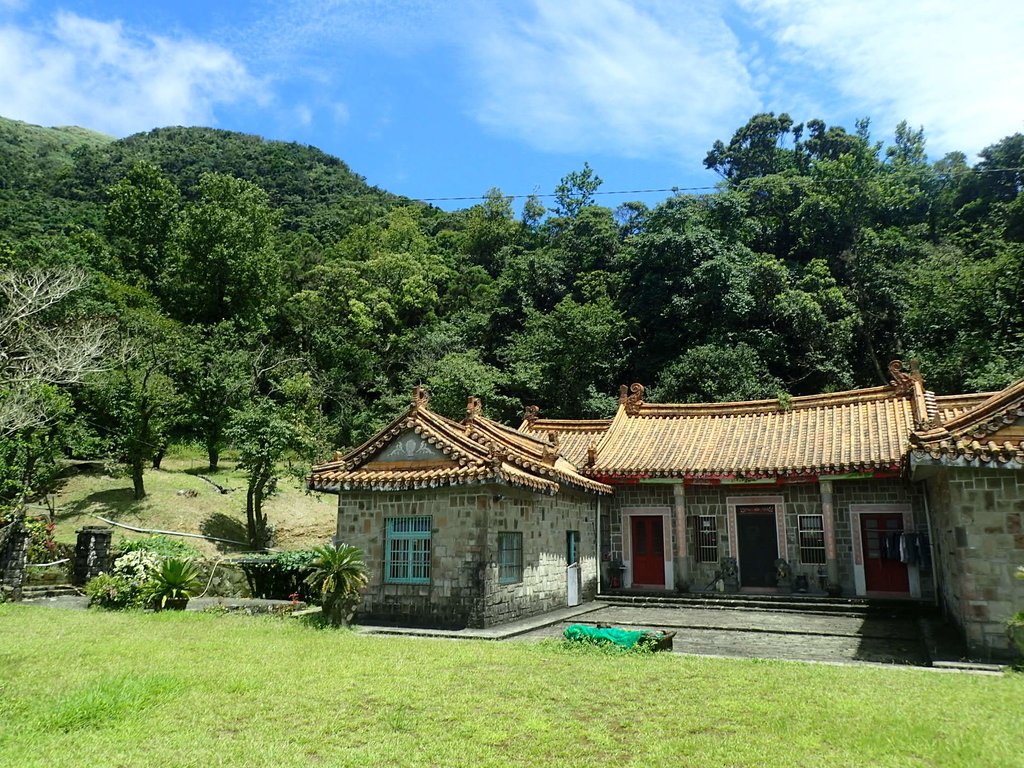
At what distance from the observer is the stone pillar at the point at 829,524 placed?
16.6 meters

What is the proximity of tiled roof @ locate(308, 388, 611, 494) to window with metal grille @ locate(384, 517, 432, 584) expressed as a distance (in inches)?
34.0

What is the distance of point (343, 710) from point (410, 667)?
6.85 ft

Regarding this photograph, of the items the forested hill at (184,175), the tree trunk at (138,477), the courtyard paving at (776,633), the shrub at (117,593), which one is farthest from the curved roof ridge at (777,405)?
the forested hill at (184,175)

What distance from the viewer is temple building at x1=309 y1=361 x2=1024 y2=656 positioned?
394 inches

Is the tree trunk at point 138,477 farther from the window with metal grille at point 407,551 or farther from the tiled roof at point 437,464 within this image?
the window with metal grille at point 407,551

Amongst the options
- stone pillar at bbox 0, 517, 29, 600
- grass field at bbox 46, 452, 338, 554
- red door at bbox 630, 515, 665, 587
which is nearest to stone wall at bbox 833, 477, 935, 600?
red door at bbox 630, 515, 665, 587

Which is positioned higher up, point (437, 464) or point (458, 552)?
point (437, 464)

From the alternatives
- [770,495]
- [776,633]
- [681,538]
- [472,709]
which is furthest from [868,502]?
[472,709]

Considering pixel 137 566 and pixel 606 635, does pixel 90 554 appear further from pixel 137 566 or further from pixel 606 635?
pixel 606 635

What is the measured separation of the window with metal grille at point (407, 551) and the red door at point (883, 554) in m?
10.5

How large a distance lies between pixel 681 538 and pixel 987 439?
9121 mm

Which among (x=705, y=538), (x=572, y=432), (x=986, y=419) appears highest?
(x=572, y=432)

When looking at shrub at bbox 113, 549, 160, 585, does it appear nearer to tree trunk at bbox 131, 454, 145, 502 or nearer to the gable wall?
tree trunk at bbox 131, 454, 145, 502

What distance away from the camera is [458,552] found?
12.8 m
